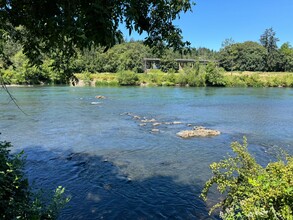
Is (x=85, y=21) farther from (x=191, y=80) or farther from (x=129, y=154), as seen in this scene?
(x=191, y=80)

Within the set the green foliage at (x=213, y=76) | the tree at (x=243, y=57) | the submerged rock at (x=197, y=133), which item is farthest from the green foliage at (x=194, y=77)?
the submerged rock at (x=197, y=133)

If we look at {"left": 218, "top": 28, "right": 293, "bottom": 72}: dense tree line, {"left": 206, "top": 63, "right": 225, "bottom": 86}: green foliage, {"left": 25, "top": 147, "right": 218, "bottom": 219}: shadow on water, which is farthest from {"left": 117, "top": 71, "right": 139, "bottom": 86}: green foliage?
{"left": 25, "top": 147, "right": 218, "bottom": 219}: shadow on water

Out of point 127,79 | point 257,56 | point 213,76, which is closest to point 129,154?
point 127,79

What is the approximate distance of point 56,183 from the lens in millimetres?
13492

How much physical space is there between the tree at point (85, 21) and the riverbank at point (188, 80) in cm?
8638

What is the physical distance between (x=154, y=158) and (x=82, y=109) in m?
22.5

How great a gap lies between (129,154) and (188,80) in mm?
75827

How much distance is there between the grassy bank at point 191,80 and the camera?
91.5m

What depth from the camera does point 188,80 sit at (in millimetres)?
92000

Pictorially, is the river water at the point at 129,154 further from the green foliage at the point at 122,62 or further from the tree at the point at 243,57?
the tree at the point at 243,57

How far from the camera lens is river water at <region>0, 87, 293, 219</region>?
11.6 metres

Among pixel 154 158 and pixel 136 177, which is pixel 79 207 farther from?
pixel 154 158

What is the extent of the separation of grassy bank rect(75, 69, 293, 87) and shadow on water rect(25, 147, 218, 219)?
77382mm

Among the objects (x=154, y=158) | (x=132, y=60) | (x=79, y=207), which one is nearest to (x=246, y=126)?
(x=154, y=158)
